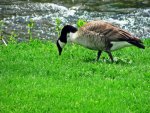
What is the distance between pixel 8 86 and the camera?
10.5 m

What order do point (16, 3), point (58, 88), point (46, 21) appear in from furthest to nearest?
point (16, 3)
point (46, 21)
point (58, 88)

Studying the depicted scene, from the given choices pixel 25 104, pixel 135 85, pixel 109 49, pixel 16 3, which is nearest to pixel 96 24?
pixel 109 49

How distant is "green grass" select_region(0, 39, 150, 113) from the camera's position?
9.23m

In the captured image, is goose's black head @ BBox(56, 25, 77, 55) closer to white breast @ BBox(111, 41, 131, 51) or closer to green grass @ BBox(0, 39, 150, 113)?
green grass @ BBox(0, 39, 150, 113)

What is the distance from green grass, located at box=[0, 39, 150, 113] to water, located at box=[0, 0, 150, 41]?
6.32 m

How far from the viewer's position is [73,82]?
10781 mm

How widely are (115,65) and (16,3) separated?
1441cm

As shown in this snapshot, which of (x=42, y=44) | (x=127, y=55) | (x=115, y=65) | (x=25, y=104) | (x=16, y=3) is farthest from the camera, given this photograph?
(x=16, y=3)

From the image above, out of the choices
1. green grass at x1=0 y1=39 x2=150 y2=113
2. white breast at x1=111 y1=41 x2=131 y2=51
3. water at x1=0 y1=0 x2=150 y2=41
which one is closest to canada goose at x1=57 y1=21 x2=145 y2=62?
white breast at x1=111 y1=41 x2=131 y2=51

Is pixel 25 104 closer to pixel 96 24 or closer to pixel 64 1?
pixel 96 24

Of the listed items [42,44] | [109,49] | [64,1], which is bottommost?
[64,1]

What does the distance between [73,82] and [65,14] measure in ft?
43.2

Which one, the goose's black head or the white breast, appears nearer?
the white breast

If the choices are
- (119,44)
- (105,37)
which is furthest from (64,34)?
(119,44)
